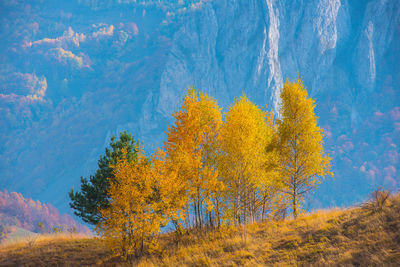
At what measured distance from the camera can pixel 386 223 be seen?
33.8 ft

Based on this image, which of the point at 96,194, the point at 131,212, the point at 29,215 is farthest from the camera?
the point at 29,215

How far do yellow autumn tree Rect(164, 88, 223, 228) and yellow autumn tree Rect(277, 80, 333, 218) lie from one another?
16.4ft

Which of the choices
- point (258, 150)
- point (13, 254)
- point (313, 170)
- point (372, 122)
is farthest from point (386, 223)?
point (372, 122)

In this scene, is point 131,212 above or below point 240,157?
below

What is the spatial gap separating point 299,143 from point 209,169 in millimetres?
6757

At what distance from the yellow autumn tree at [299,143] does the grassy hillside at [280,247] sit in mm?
4083

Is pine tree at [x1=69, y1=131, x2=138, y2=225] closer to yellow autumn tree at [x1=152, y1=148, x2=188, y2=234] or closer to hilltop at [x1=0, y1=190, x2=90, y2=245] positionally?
yellow autumn tree at [x1=152, y1=148, x2=188, y2=234]

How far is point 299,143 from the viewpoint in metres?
17.9

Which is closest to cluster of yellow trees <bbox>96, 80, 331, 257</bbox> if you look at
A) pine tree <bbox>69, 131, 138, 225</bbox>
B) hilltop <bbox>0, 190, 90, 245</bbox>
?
pine tree <bbox>69, 131, 138, 225</bbox>

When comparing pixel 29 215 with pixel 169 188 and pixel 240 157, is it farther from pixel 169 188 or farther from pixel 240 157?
pixel 240 157

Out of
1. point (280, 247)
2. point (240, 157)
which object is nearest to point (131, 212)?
Answer: point (240, 157)

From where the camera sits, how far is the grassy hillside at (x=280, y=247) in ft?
30.1

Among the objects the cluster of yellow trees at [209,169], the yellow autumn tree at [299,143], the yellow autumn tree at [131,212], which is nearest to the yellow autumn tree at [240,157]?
the cluster of yellow trees at [209,169]

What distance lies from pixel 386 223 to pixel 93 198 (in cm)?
1869
